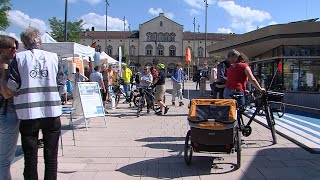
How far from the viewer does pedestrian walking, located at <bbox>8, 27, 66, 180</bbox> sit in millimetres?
3945

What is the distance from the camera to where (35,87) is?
3.98m

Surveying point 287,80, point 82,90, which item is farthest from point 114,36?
point 82,90

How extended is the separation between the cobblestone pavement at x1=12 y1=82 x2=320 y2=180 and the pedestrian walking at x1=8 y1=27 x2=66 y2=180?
1.38m

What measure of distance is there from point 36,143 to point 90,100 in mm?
5874

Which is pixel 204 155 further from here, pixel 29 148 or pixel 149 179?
pixel 29 148

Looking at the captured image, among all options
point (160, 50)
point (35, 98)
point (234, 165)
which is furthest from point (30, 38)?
point (160, 50)

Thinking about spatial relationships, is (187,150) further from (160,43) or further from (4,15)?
(160,43)

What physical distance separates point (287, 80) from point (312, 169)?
1470cm

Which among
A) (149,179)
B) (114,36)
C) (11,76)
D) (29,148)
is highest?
(114,36)

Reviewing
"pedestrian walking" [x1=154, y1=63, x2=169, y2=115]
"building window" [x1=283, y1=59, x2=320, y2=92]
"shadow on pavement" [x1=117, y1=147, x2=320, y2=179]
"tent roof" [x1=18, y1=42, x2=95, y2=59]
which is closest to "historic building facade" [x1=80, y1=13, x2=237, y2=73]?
"building window" [x1=283, y1=59, x2=320, y2=92]

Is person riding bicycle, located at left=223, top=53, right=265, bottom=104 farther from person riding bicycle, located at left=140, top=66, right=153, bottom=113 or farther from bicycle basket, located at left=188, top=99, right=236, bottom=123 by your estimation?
person riding bicycle, located at left=140, top=66, right=153, bottom=113

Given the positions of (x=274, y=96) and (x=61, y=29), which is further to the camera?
(x=61, y=29)

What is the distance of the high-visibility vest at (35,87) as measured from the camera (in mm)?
3943

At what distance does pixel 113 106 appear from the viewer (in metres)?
15.5
